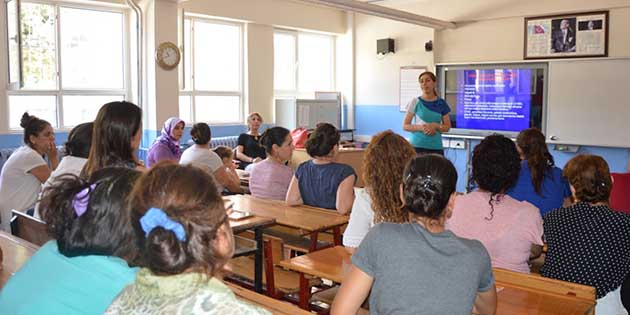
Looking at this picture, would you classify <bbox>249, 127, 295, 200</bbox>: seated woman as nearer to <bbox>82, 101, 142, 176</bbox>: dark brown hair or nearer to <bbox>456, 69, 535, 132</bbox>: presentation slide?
<bbox>82, 101, 142, 176</bbox>: dark brown hair

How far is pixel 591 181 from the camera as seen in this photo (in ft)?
8.80

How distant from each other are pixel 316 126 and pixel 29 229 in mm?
2282

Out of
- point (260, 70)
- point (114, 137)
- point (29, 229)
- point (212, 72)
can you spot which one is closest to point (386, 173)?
point (114, 137)

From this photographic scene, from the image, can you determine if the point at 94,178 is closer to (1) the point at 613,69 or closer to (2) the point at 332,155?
(2) the point at 332,155

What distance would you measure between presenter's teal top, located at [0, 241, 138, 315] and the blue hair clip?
1.24 ft

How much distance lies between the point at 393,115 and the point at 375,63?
90cm

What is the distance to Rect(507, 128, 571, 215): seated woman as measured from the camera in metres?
3.63

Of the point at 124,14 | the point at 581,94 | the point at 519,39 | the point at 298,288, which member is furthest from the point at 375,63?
the point at 298,288

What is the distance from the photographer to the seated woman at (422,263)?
A: 5.57 ft

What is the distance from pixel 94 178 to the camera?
1.53 metres

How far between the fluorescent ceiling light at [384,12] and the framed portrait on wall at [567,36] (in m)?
1.23

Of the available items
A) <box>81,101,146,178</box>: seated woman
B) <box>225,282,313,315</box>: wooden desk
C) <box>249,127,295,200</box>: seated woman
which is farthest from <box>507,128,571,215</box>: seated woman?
<box>81,101,146,178</box>: seated woman

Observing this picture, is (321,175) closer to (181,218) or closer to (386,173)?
(386,173)

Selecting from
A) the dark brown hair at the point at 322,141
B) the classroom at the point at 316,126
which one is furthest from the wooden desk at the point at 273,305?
the dark brown hair at the point at 322,141
